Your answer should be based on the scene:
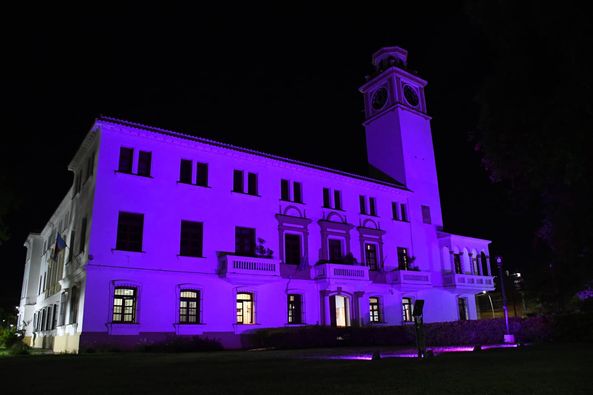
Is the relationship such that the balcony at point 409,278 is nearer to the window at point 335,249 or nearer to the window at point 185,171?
the window at point 335,249

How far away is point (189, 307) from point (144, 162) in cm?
949

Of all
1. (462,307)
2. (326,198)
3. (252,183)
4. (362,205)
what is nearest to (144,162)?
(252,183)

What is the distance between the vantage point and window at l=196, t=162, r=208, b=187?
32.0 meters

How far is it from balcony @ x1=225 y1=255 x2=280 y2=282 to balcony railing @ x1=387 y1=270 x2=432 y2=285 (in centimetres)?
1164

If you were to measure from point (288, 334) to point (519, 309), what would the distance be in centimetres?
4087

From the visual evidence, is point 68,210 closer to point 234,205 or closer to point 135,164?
point 135,164

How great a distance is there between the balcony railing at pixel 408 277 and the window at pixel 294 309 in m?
8.90

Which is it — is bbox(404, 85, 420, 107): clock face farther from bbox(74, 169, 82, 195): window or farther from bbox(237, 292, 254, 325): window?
bbox(74, 169, 82, 195): window

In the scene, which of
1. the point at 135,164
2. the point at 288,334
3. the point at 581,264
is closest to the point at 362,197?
the point at 288,334

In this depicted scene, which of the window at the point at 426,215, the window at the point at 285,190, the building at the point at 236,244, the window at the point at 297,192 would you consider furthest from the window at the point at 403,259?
the window at the point at 285,190

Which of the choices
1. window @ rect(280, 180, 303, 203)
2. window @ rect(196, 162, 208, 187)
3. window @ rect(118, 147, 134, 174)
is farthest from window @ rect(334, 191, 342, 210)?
window @ rect(118, 147, 134, 174)

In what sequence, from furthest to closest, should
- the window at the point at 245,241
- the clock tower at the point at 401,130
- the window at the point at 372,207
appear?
the clock tower at the point at 401,130, the window at the point at 372,207, the window at the point at 245,241

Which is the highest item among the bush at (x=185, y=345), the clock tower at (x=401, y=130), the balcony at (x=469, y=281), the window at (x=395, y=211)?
the clock tower at (x=401, y=130)

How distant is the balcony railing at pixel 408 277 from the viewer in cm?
3891
